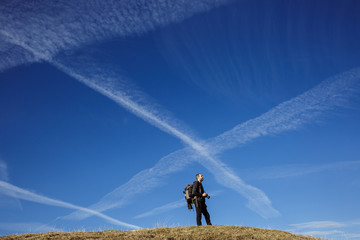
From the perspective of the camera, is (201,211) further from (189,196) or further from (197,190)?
(197,190)

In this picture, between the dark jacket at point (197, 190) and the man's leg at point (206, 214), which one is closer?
the dark jacket at point (197, 190)

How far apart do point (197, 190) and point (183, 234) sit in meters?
2.45

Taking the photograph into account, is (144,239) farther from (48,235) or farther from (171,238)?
(48,235)

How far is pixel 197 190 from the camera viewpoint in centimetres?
1780

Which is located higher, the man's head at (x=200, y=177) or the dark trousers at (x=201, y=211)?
the man's head at (x=200, y=177)

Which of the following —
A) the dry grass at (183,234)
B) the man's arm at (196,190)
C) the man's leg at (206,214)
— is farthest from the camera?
the man's leg at (206,214)

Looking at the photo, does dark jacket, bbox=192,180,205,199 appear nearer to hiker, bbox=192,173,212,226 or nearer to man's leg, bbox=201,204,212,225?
hiker, bbox=192,173,212,226

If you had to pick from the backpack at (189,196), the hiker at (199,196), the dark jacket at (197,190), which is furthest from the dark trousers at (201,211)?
the backpack at (189,196)

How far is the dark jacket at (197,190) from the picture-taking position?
17.7 meters

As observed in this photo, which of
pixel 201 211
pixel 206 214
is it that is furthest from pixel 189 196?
pixel 206 214

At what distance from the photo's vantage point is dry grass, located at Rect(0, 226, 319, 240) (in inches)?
627

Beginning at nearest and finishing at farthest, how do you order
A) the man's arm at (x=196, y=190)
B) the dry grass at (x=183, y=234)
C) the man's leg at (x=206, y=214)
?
the dry grass at (x=183, y=234)
the man's arm at (x=196, y=190)
the man's leg at (x=206, y=214)

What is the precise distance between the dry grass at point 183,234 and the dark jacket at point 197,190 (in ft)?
5.28

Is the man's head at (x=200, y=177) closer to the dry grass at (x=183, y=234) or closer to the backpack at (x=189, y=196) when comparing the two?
the backpack at (x=189, y=196)
